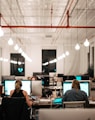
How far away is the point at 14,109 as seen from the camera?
4.73 meters

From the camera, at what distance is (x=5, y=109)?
4.71 m

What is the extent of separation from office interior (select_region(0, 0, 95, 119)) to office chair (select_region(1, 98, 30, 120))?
1.95 meters

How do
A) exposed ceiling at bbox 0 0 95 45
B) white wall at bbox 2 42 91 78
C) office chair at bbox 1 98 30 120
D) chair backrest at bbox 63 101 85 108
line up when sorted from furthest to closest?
white wall at bbox 2 42 91 78 → exposed ceiling at bbox 0 0 95 45 → office chair at bbox 1 98 30 120 → chair backrest at bbox 63 101 85 108

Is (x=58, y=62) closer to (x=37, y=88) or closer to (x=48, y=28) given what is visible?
(x=48, y=28)

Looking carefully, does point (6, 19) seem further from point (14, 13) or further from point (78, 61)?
point (78, 61)

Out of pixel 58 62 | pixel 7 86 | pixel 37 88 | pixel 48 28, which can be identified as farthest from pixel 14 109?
pixel 58 62

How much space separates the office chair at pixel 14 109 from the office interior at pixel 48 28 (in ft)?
6.39

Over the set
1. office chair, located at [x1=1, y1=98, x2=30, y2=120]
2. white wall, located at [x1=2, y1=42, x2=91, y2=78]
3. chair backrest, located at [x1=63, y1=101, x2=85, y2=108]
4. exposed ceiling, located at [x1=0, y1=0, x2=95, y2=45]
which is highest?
exposed ceiling, located at [x1=0, y1=0, x2=95, y2=45]

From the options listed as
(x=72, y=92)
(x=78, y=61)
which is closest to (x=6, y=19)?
(x=72, y=92)

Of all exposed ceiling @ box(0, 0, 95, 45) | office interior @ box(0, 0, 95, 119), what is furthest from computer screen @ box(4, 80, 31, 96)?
→ exposed ceiling @ box(0, 0, 95, 45)

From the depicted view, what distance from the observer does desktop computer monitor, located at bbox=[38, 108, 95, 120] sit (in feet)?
6.12

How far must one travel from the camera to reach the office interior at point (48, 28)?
8562 mm

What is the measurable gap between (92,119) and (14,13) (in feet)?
27.6

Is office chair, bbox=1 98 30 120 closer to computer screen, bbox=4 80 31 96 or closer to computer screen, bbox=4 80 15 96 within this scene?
computer screen, bbox=4 80 31 96
